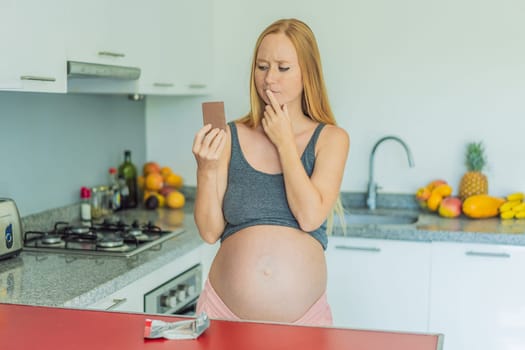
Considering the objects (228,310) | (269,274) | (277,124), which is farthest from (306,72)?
(228,310)

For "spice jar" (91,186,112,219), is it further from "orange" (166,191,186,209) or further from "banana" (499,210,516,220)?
"banana" (499,210,516,220)

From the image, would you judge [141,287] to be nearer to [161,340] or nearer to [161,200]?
[161,340]

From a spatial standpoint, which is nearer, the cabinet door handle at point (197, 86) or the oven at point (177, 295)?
the oven at point (177, 295)

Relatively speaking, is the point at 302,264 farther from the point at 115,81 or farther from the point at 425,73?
the point at 425,73

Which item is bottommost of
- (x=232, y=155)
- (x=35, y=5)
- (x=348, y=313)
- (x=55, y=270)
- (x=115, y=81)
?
(x=348, y=313)

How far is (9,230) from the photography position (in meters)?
2.46

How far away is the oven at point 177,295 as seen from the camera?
2.57m

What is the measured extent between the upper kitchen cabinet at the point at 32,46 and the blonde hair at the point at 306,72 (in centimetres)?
66

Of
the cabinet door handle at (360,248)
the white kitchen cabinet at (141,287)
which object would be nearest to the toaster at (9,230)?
the white kitchen cabinet at (141,287)

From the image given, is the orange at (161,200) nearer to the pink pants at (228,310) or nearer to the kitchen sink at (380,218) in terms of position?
the kitchen sink at (380,218)

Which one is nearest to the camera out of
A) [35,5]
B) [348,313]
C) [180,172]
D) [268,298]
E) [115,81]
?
[268,298]

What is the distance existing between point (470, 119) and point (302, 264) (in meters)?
1.78

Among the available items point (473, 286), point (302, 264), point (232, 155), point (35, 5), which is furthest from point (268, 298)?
point (473, 286)

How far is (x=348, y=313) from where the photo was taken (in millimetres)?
3174
